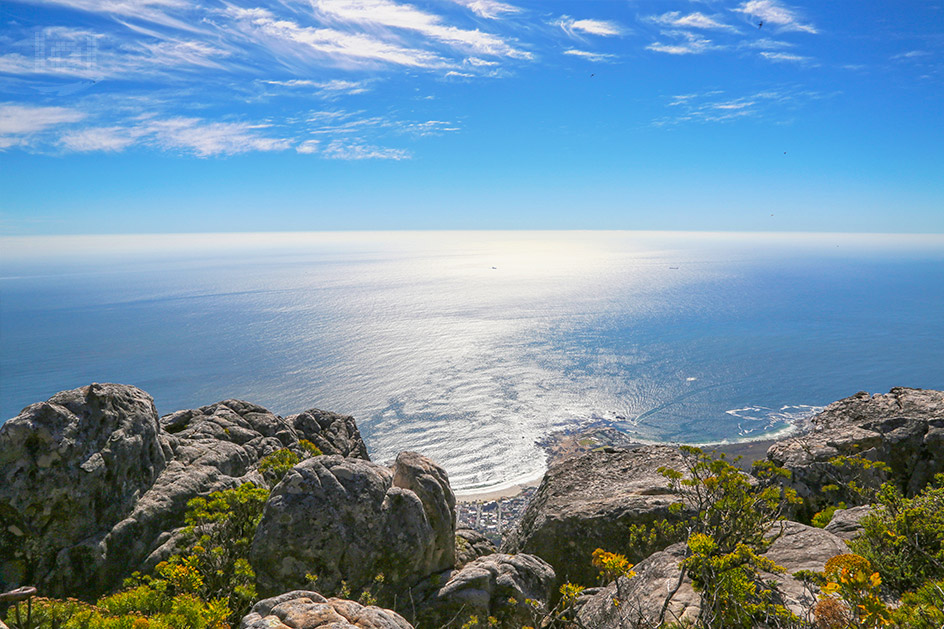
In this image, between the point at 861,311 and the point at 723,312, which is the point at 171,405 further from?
the point at 861,311

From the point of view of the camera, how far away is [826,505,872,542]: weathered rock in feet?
37.3

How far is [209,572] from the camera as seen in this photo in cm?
1118

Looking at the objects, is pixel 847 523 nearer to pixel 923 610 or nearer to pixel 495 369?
pixel 923 610

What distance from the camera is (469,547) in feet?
50.5

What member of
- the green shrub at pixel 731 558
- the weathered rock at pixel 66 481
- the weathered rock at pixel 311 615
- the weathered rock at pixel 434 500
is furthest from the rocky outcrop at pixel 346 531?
the green shrub at pixel 731 558

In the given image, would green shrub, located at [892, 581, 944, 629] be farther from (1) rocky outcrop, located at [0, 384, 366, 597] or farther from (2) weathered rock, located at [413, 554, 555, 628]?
(1) rocky outcrop, located at [0, 384, 366, 597]

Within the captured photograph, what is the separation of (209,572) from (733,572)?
11.2 meters

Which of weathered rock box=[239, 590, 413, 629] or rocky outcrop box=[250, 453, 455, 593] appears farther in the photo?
rocky outcrop box=[250, 453, 455, 593]

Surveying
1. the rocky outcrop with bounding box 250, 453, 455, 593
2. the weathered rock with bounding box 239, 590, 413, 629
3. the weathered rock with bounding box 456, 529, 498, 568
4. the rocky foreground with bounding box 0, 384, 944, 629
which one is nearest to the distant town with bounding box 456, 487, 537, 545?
the weathered rock with bounding box 456, 529, 498, 568

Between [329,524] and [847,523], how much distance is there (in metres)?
13.2

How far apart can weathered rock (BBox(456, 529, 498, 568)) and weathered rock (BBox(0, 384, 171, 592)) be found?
9680 millimetres

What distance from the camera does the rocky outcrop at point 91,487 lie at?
12.1m

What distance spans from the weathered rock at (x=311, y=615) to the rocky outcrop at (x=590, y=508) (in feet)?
28.9

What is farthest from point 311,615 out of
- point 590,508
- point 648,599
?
point 590,508
